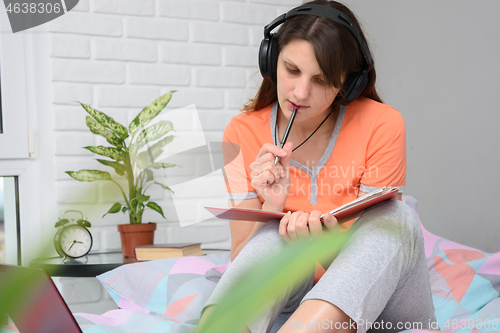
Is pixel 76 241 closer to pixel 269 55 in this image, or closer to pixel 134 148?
pixel 134 148

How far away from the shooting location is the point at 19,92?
162cm

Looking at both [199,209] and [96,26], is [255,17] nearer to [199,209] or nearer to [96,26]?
[96,26]

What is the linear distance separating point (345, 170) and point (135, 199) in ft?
2.37

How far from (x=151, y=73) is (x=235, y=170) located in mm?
809

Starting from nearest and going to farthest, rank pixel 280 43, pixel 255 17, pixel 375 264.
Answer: pixel 375 264
pixel 280 43
pixel 255 17

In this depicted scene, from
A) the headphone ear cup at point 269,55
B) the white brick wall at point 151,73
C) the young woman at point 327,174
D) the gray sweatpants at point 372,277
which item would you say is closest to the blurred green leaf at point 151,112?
the white brick wall at point 151,73

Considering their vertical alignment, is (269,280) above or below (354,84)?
below

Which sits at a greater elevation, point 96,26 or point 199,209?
point 96,26

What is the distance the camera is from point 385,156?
1.01 meters

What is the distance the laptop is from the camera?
15 cm

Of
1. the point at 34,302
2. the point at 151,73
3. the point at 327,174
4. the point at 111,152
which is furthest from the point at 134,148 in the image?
the point at 34,302

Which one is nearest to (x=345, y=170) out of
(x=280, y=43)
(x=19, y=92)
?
(x=280, y=43)

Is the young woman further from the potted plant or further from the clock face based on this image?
the clock face

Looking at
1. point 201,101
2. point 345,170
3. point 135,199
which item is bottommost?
point 135,199
